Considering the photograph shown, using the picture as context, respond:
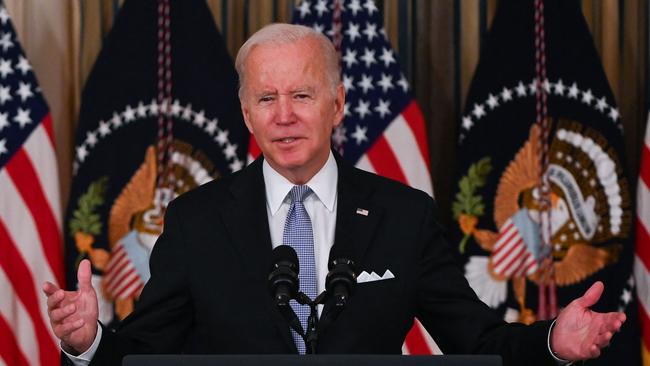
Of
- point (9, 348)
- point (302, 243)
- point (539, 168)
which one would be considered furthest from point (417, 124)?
point (302, 243)

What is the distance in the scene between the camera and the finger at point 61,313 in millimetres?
2229

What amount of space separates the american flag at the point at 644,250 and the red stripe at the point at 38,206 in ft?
8.03

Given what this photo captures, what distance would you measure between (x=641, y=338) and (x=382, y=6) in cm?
188

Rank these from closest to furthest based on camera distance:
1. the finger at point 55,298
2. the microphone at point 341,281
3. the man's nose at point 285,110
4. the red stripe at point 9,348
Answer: the microphone at point 341,281, the finger at point 55,298, the man's nose at point 285,110, the red stripe at point 9,348

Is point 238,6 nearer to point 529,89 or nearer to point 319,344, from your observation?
point 529,89

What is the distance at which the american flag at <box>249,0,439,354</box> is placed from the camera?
4.78m

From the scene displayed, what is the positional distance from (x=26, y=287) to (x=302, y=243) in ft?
7.82

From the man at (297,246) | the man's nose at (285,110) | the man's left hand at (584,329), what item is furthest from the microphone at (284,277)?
the man's left hand at (584,329)

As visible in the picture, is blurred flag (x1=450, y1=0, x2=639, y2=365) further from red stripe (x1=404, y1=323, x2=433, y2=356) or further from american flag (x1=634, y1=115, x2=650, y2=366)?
red stripe (x1=404, y1=323, x2=433, y2=356)

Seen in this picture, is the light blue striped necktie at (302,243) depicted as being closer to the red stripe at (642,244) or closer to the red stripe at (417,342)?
Result: the red stripe at (417,342)

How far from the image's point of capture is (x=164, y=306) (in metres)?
2.56

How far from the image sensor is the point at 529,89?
4.81 m

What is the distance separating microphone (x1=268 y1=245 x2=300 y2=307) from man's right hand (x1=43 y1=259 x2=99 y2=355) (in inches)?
16.7

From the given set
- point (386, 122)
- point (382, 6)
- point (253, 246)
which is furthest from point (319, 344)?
point (382, 6)
